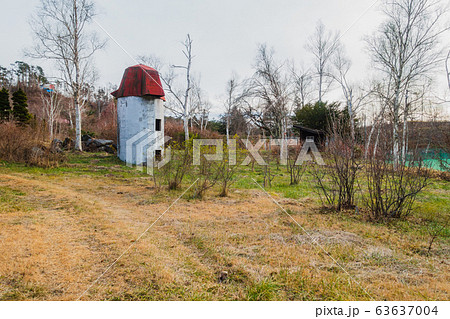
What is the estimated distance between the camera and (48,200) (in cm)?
730

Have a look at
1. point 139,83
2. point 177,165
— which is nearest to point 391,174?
point 177,165

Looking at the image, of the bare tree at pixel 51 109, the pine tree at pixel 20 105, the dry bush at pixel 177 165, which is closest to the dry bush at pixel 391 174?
the dry bush at pixel 177 165

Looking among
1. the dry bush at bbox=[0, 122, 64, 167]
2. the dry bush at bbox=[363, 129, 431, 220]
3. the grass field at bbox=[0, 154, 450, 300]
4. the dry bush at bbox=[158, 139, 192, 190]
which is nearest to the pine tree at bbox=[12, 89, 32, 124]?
the dry bush at bbox=[0, 122, 64, 167]

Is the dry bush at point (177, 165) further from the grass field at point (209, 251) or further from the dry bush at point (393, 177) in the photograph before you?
the dry bush at point (393, 177)

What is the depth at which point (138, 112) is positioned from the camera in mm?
16781

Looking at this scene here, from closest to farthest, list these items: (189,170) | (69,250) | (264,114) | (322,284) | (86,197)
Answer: (322,284)
(69,250)
(86,197)
(189,170)
(264,114)

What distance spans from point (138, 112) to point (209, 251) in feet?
47.6

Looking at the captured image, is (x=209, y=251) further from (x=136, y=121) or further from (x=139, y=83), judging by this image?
(x=139, y=83)

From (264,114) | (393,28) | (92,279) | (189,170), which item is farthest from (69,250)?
(264,114)

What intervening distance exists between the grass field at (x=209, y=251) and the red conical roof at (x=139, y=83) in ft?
33.6

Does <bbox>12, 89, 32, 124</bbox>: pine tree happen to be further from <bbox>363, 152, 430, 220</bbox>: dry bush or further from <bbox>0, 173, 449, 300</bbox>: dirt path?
<bbox>363, 152, 430, 220</bbox>: dry bush

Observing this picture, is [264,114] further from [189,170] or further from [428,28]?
[189,170]

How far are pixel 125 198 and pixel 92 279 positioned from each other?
17.1 ft

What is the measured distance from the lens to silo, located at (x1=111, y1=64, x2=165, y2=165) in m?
16.7
